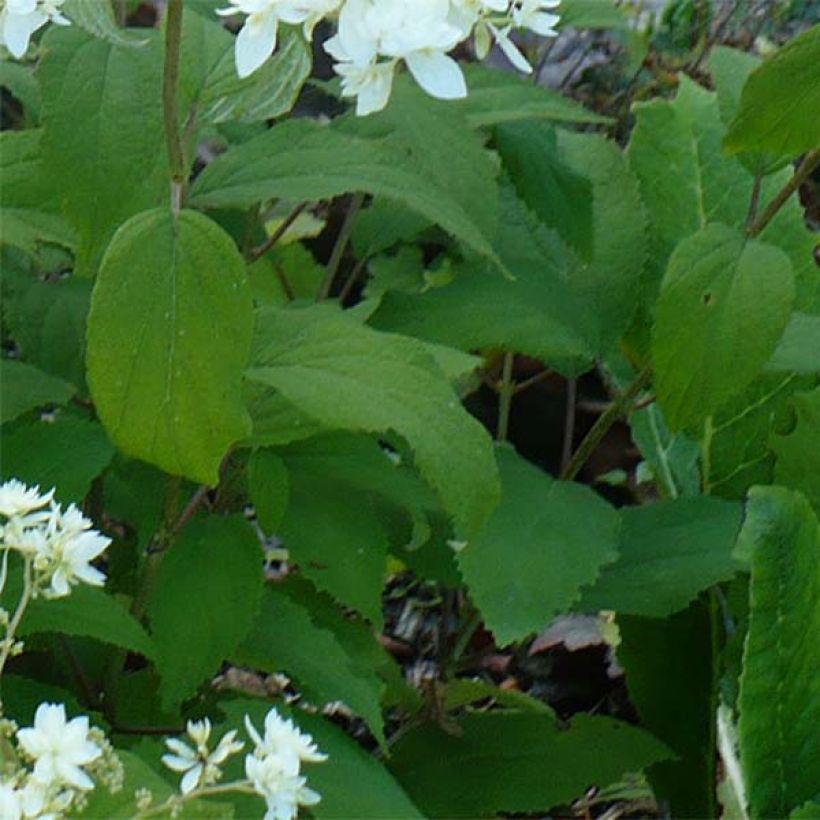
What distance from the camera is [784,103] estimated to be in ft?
4.47

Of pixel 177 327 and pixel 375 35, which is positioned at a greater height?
pixel 375 35

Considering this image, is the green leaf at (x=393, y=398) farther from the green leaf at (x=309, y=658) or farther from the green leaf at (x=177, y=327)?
the green leaf at (x=309, y=658)

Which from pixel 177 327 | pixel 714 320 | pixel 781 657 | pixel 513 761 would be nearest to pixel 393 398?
pixel 177 327

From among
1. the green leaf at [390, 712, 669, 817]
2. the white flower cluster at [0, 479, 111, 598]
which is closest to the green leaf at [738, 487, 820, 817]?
the green leaf at [390, 712, 669, 817]

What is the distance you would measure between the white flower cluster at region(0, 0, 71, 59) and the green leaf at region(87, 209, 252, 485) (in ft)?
0.47

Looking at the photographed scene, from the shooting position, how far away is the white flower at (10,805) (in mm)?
850

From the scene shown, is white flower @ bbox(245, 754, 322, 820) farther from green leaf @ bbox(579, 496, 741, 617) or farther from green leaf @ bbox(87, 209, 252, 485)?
green leaf @ bbox(579, 496, 741, 617)

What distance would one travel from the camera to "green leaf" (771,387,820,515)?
1.73 metres

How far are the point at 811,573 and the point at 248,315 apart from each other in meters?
0.62

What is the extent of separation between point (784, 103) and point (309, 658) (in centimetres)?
62

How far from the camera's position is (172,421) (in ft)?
3.77

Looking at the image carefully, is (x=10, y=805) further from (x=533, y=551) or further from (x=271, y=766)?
(x=533, y=551)

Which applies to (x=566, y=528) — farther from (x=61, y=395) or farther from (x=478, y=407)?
(x=478, y=407)

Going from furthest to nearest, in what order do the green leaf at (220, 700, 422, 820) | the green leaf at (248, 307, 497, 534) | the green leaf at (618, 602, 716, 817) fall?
the green leaf at (618, 602, 716, 817), the green leaf at (220, 700, 422, 820), the green leaf at (248, 307, 497, 534)
